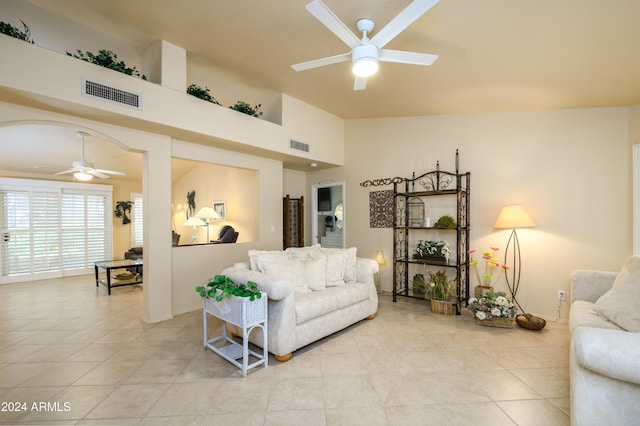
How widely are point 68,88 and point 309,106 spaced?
2.97 meters

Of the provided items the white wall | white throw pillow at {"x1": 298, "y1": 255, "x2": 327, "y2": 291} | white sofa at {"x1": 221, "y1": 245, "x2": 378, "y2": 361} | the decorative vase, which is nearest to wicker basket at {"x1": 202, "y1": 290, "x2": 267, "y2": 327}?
white sofa at {"x1": 221, "y1": 245, "x2": 378, "y2": 361}

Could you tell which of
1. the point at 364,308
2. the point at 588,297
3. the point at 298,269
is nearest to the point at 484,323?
the point at 588,297

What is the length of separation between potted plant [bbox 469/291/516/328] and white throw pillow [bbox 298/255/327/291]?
185 cm

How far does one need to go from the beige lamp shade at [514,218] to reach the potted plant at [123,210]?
787 cm

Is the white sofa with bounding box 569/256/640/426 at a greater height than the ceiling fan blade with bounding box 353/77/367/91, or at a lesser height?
lesser

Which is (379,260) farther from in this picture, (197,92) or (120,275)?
(120,275)

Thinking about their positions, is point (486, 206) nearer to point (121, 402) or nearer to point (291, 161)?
point (291, 161)

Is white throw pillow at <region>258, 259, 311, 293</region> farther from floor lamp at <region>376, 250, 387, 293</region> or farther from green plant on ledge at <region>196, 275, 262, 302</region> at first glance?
floor lamp at <region>376, 250, 387, 293</region>

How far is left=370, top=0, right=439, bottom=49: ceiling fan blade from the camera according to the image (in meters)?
1.70

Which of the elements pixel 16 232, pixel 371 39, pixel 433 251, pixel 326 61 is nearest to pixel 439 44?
pixel 371 39

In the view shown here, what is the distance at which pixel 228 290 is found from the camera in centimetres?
244

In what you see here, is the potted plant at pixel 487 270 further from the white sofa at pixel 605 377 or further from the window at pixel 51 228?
the window at pixel 51 228

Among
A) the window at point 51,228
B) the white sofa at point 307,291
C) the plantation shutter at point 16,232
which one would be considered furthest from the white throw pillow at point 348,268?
the plantation shutter at point 16,232

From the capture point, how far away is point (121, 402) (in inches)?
78.7
